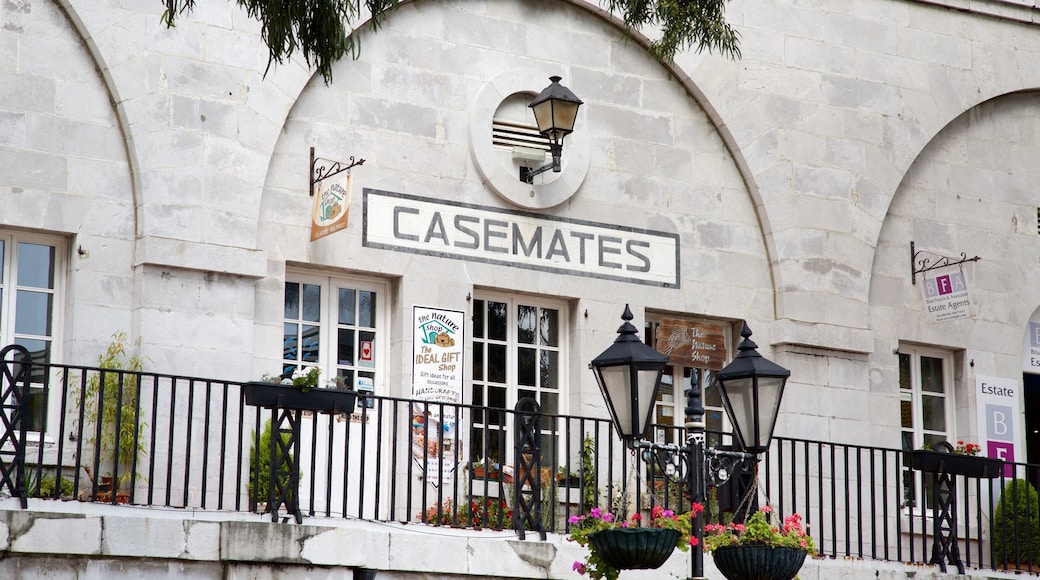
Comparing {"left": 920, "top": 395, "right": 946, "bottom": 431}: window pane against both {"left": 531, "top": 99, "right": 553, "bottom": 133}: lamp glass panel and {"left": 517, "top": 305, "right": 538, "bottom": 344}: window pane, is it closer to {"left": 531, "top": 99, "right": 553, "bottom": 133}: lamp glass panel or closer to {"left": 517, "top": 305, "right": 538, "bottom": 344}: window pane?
{"left": 517, "top": 305, "right": 538, "bottom": 344}: window pane

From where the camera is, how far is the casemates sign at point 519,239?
538 inches

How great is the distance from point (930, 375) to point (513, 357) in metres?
4.64

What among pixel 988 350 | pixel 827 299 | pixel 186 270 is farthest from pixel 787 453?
pixel 186 270

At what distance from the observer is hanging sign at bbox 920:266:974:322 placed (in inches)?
613

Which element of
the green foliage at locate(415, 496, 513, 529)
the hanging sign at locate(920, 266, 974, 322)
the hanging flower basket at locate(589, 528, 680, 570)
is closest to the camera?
the hanging flower basket at locate(589, 528, 680, 570)

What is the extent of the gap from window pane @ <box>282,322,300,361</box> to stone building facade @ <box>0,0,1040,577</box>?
0.02m

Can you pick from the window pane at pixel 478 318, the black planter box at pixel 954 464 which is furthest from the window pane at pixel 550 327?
the black planter box at pixel 954 464

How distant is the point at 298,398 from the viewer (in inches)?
421

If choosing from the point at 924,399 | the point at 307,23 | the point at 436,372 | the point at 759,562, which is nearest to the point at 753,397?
the point at 759,562

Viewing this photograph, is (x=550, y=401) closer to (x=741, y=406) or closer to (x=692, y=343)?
(x=692, y=343)

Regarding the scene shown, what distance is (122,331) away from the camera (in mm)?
12383

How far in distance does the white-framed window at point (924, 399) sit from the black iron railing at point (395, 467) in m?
0.39

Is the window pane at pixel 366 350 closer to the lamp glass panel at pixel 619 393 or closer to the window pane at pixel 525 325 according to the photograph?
the window pane at pixel 525 325

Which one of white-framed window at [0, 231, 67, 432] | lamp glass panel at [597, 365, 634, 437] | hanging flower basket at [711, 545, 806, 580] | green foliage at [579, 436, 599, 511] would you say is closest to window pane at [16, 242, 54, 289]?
white-framed window at [0, 231, 67, 432]
